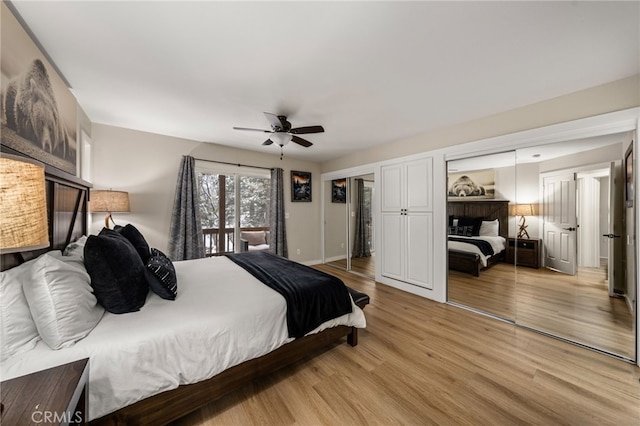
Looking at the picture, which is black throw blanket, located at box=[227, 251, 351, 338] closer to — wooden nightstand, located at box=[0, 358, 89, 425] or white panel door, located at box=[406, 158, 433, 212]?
wooden nightstand, located at box=[0, 358, 89, 425]

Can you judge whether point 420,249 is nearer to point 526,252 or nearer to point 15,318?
point 526,252

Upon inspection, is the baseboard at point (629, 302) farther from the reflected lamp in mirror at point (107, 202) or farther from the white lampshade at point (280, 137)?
the reflected lamp in mirror at point (107, 202)

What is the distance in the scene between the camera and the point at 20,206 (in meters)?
0.76

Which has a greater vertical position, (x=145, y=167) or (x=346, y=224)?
(x=145, y=167)

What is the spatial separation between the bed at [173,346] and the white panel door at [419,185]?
88.2 inches

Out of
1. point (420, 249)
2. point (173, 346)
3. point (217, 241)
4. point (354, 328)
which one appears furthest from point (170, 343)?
point (420, 249)

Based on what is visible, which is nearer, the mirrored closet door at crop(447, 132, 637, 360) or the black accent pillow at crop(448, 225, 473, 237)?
the mirrored closet door at crop(447, 132, 637, 360)

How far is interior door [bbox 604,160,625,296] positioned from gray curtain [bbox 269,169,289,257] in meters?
4.52

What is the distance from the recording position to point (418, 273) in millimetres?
3584

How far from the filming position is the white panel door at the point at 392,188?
3845mm

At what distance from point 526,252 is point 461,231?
28.7 inches

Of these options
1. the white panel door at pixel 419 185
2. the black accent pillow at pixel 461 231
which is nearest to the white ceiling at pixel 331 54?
the white panel door at pixel 419 185

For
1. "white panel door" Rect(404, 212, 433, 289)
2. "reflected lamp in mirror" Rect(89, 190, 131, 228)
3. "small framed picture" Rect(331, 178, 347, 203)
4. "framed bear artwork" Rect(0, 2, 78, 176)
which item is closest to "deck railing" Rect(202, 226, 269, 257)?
"reflected lamp in mirror" Rect(89, 190, 131, 228)

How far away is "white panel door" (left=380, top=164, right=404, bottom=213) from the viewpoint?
385 centimetres
